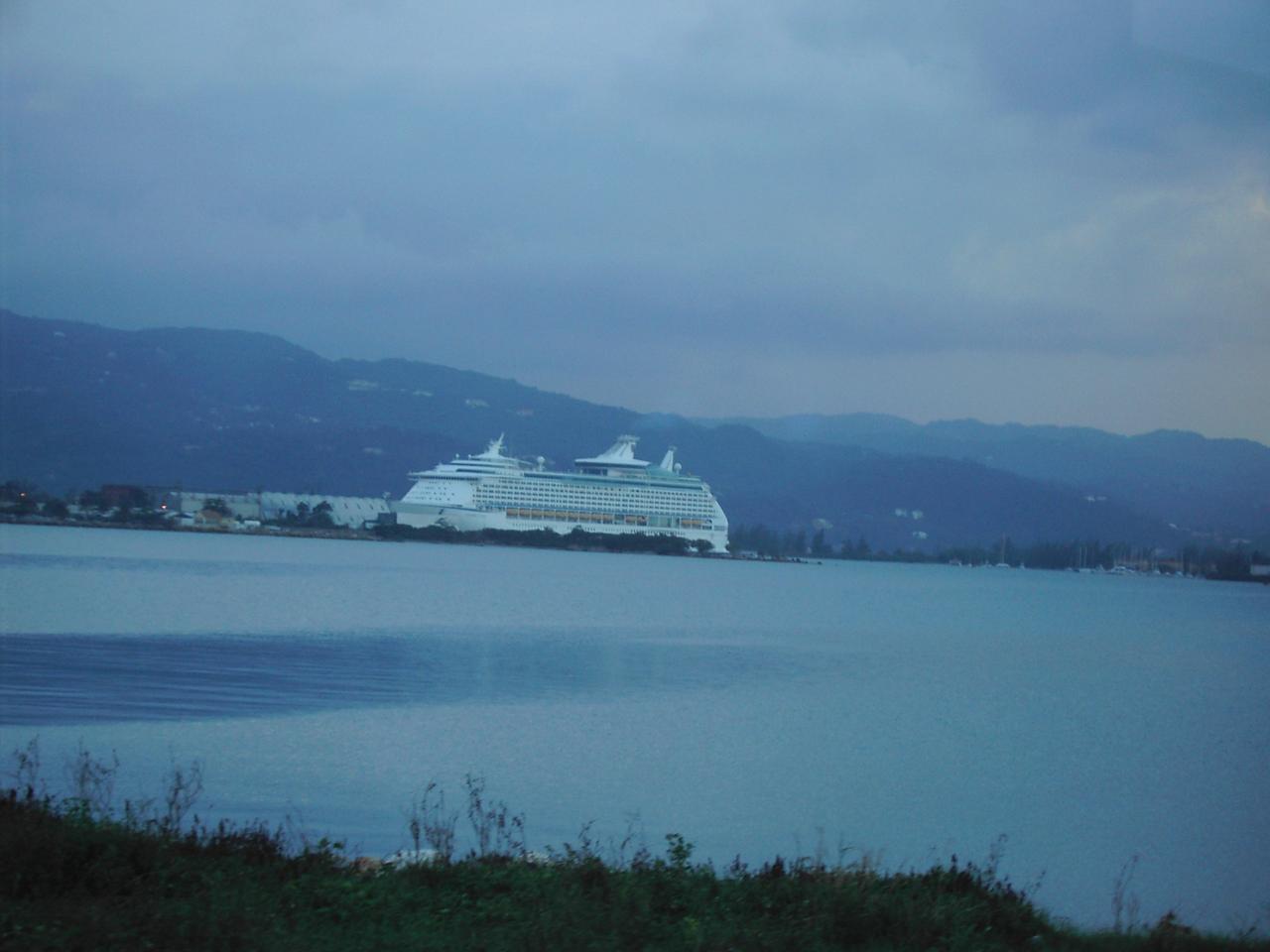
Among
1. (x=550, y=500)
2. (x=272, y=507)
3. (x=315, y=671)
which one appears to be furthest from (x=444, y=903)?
(x=272, y=507)

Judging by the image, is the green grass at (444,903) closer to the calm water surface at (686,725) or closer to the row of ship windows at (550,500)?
the calm water surface at (686,725)

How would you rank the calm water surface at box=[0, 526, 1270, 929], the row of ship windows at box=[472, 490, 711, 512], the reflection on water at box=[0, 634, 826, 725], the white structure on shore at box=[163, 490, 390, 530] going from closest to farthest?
the calm water surface at box=[0, 526, 1270, 929]
the reflection on water at box=[0, 634, 826, 725]
the row of ship windows at box=[472, 490, 711, 512]
the white structure on shore at box=[163, 490, 390, 530]

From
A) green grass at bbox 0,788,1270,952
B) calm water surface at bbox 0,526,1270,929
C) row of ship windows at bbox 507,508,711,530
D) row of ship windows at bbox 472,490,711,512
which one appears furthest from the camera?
row of ship windows at bbox 507,508,711,530

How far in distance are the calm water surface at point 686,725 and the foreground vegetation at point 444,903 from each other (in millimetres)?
2648

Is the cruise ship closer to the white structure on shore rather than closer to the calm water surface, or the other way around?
the white structure on shore

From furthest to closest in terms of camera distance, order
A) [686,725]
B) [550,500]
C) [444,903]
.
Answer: [550,500] < [686,725] < [444,903]

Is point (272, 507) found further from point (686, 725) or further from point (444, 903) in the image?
point (444, 903)

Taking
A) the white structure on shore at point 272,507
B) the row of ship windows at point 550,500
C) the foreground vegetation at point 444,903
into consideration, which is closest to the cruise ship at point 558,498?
the row of ship windows at point 550,500

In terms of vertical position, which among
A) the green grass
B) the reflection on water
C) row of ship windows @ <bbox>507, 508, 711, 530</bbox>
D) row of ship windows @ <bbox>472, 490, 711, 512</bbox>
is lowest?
the reflection on water

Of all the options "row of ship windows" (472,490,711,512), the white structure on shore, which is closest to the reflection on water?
"row of ship windows" (472,490,711,512)

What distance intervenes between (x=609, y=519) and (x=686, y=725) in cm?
7068

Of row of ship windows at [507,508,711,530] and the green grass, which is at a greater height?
row of ship windows at [507,508,711,530]

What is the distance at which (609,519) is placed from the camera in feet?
281

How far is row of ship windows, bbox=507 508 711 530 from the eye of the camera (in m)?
84.2
